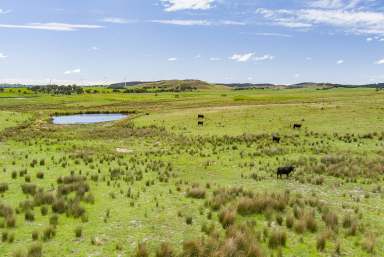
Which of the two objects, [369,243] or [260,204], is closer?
[369,243]

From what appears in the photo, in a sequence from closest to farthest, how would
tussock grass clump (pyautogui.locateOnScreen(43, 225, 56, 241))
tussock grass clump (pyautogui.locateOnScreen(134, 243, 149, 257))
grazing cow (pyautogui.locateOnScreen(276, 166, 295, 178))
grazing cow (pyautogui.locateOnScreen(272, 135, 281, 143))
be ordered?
1. tussock grass clump (pyautogui.locateOnScreen(134, 243, 149, 257))
2. tussock grass clump (pyautogui.locateOnScreen(43, 225, 56, 241))
3. grazing cow (pyautogui.locateOnScreen(276, 166, 295, 178))
4. grazing cow (pyautogui.locateOnScreen(272, 135, 281, 143))

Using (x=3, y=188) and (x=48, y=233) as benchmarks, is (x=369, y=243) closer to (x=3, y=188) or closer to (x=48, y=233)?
(x=48, y=233)

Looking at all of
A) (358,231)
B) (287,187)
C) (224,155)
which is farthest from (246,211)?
(224,155)

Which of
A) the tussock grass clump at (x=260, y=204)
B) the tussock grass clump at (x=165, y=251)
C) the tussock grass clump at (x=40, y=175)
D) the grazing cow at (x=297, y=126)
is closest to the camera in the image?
the tussock grass clump at (x=165, y=251)

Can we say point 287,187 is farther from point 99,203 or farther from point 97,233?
point 97,233

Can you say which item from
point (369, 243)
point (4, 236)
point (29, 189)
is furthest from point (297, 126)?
point (4, 236)

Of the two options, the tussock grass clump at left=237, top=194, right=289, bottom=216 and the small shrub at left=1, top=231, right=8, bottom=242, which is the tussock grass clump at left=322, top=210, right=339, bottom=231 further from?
the small shrub at left=1, top=231, right=8, bottom=242

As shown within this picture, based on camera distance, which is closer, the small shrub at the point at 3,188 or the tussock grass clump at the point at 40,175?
the small shrub at the point at 3,188

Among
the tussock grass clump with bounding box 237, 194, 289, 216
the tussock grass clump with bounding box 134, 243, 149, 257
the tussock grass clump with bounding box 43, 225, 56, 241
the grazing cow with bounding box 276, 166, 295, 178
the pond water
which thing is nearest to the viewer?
the tussock grass clump with bounding box 134, 243, 149, 257


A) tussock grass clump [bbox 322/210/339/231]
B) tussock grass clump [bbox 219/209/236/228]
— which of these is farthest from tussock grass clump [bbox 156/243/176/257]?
tussock grass clump [bbox 322/210/339/231]

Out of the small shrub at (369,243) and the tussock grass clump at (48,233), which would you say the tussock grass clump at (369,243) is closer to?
the small shrub at (369,243)

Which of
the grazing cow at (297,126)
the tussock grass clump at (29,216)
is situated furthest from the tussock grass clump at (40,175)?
the grazing cow at (297,126)

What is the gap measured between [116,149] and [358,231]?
28053 mm

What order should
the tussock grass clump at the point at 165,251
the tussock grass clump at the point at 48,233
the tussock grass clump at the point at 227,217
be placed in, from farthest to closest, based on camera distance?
the tussock grass clump at the point at 227,217 → the tussock grass clump at the point at 48,233 → the tussock grass clump at the point at 165,251
